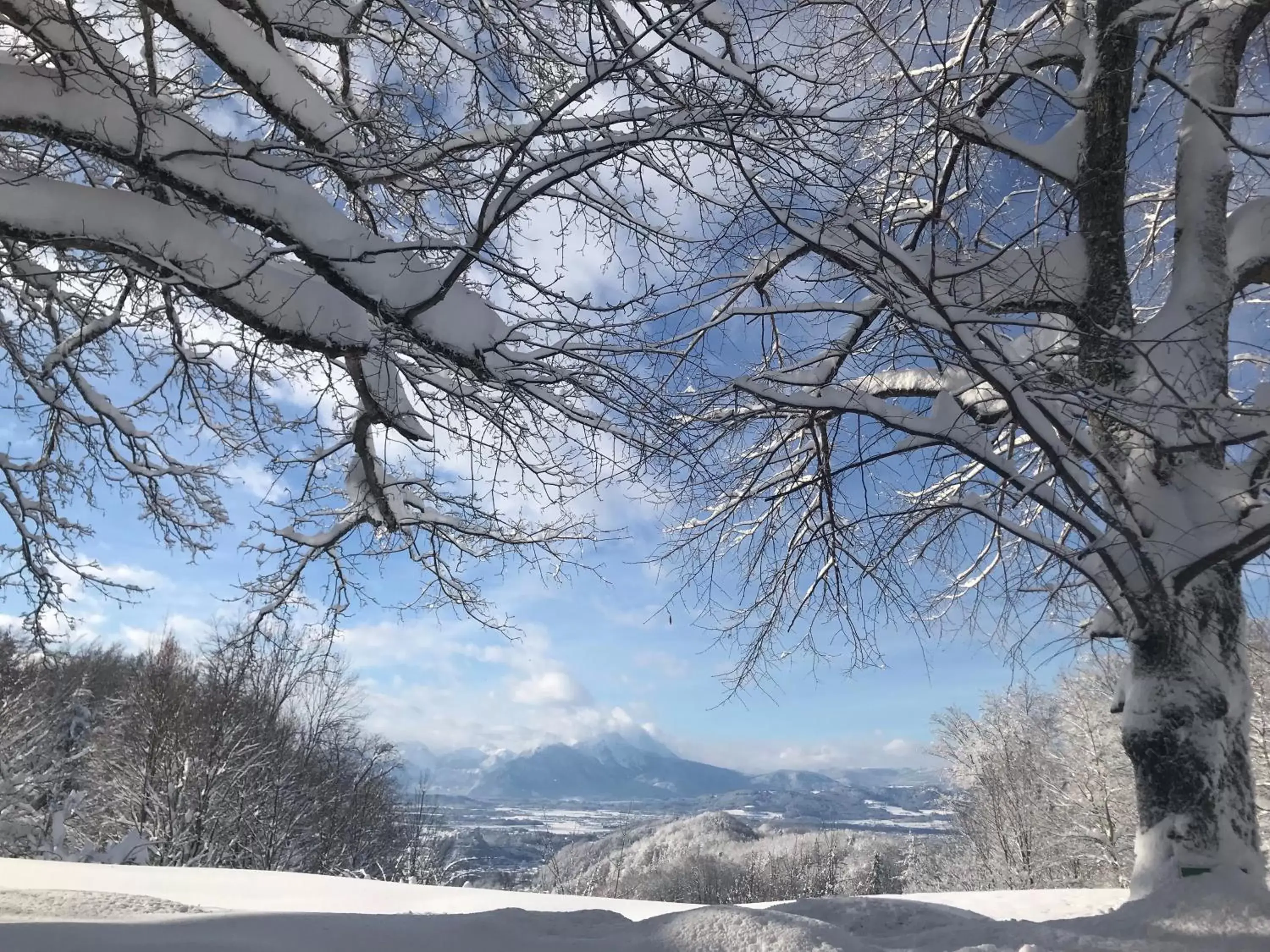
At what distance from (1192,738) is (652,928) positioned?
11.4 ft

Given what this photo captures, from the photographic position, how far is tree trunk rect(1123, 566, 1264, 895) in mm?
4301

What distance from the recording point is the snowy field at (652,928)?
99.9 inches

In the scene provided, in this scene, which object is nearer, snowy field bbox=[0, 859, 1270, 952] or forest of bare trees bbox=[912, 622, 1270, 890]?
snowy field bbox=[0, 859, 1270, 952]

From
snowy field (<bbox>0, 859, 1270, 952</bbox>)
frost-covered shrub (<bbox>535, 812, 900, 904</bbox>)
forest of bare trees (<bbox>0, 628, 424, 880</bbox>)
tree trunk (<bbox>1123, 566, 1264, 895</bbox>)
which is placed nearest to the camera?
snowy field (<bbox>0, 859, 1270, 952</bbox>)

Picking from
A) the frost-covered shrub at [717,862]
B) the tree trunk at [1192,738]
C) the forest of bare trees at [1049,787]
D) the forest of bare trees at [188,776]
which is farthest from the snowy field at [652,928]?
the frost-covered shrub at [717,862]

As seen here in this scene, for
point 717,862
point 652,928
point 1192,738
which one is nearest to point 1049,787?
point 1192,738

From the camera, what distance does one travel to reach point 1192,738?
4.45 metres

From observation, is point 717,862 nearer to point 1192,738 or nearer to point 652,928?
point 1192,738

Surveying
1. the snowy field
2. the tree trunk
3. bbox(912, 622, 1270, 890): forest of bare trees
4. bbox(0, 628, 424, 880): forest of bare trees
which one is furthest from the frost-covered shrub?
the snowy field

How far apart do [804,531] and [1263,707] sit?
1881cm

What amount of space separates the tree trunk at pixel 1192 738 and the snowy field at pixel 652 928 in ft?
1.18

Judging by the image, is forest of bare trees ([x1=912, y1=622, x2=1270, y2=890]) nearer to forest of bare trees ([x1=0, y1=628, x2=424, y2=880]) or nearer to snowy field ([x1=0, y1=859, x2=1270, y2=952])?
snowy field ([x1=0, y1=859, x2=1270, y2=952])

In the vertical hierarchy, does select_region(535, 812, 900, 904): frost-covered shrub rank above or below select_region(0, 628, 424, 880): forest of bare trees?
below

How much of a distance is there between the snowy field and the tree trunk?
0.36 m
